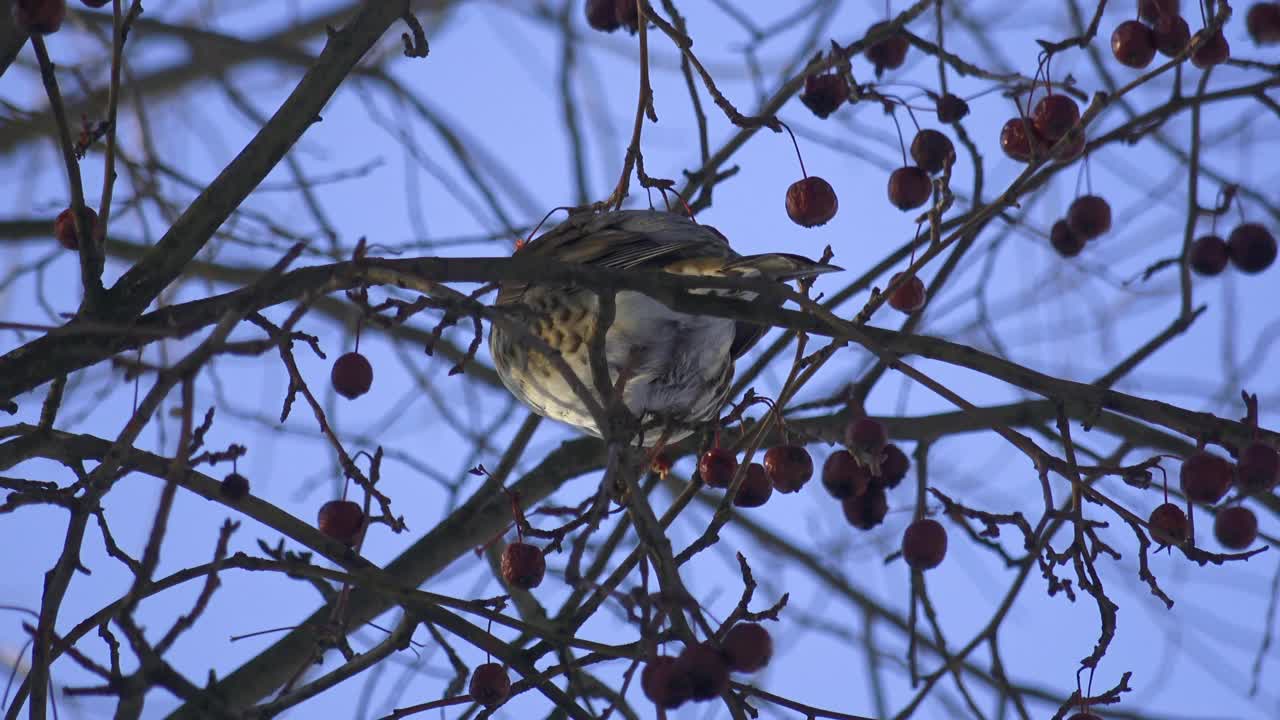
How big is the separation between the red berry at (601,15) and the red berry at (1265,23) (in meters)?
1.60

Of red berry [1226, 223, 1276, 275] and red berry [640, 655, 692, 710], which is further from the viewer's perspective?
red berry [1226, 223, 1276, 275]

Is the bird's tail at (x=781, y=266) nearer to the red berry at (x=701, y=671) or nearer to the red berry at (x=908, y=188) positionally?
the red berry at (x=908, y=188)

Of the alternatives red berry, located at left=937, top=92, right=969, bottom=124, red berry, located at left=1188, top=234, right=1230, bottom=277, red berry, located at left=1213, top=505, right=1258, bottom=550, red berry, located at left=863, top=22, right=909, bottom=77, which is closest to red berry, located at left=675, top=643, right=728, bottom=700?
red berry, located at left=1213, top=505, right=1258, bottom=550

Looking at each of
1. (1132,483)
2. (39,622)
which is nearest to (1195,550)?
(1132,483)

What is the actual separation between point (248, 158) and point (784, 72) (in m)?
2.66

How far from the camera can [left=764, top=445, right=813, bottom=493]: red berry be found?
2641mm

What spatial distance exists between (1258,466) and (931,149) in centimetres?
110

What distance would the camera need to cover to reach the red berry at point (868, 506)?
266 centimetres

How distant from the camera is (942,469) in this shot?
5758 mm

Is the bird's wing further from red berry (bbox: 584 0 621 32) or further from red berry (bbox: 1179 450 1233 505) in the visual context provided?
red berry (bbox: 1179 450 1233 505)

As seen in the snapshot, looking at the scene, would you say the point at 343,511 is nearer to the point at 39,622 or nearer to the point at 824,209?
the point at 39,622

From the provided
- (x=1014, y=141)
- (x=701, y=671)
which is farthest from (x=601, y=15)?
(x=701, y=671)

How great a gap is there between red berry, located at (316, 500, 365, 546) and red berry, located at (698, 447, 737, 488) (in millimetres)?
738

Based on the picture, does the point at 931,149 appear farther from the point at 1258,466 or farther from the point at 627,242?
the point at 1258,466
